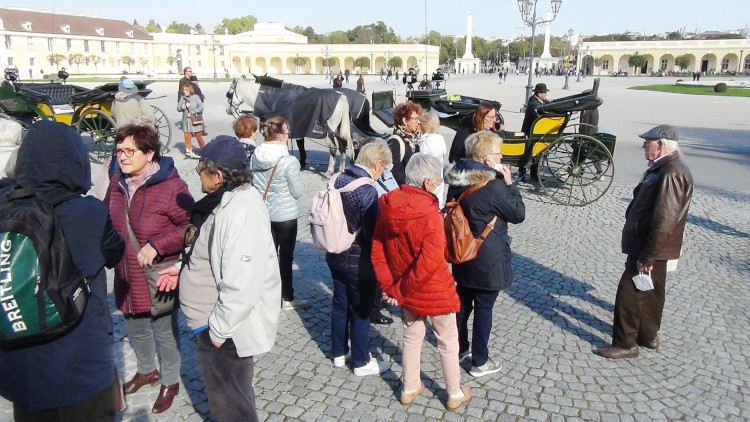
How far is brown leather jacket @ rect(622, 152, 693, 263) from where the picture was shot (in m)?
3.57

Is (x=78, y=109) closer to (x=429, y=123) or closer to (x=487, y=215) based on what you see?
(x=429, y=123)

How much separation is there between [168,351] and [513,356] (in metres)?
2.41

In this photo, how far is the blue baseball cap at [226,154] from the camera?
252 cm

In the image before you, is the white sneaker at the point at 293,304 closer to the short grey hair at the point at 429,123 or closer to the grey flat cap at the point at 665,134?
the short grey hair at the point at 429,123

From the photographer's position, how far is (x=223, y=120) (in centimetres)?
1808

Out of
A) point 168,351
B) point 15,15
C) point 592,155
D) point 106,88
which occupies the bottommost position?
point 168,351

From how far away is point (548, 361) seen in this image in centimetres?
383

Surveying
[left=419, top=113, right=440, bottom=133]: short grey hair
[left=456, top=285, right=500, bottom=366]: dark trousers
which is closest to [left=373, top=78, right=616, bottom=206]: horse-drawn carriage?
[left=419, top=113, right=440, bottom=133]: short grey hair

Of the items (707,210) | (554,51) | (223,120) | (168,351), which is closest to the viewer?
(168,351)

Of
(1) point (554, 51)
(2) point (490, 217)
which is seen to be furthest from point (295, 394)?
(1) point (554, 51)

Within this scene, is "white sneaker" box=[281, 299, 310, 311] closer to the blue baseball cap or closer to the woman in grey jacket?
the woman in grey jacket

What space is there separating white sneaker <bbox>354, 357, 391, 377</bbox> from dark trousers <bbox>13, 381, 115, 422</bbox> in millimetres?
1749

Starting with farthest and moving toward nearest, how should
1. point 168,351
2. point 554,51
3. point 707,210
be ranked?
point 554,51, point 707,210, point 168,351

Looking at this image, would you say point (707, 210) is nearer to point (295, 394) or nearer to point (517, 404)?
point (517, 404)
